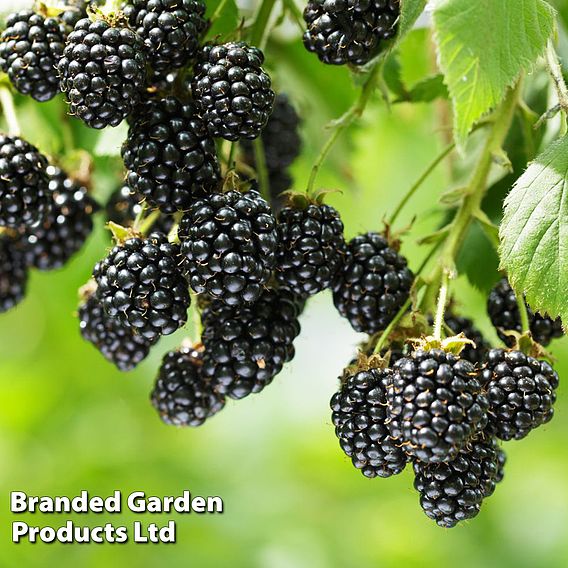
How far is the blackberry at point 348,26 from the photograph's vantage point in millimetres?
1696

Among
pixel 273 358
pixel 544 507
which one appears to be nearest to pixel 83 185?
pixel 273 358

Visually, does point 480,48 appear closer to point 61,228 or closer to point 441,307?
point 441,307

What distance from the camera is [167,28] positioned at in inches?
65.4

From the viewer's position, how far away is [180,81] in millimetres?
1792

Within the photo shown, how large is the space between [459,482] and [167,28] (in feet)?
3.32

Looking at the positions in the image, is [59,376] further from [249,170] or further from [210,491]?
[249,170]

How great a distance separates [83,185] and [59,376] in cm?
205

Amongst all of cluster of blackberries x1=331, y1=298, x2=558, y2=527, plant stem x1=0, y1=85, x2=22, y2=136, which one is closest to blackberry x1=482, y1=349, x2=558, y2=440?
cluster of blackberries x1=331, y1=298, x2=558, y2=527

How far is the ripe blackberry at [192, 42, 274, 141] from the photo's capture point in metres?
1.64

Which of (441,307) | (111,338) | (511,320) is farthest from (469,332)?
A: (111,338)

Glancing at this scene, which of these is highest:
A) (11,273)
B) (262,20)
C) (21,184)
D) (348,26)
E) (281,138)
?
(348,26)

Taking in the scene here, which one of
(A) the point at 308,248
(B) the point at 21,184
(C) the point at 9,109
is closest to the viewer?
(A) the point at 308,248

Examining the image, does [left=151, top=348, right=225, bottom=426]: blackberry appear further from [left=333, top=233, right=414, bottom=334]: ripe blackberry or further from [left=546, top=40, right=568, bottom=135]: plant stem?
[left=546, top=40, right=568, bottom=135]: plant stem

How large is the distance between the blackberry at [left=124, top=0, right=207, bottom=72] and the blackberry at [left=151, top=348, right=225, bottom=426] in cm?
67
